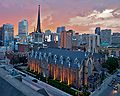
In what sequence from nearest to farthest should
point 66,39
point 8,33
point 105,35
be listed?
point 66,39 < point 105,35 < point 8,33

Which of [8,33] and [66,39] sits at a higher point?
[8,33]

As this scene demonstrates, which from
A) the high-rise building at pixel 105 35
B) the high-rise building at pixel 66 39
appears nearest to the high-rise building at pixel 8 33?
the high-rise building at pixel 66 39

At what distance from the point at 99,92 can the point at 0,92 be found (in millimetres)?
21471

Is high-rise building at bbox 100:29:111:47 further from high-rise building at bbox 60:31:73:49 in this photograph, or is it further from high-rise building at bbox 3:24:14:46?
high-rise building at bbox 3:24:14:46

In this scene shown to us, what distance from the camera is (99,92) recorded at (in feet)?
127

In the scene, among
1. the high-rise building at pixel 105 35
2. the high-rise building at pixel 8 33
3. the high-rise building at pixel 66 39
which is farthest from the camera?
the high-rise building at pixel 8 33

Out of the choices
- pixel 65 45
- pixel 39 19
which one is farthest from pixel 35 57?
pixel 65 45

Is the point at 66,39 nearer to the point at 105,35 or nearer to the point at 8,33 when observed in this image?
the point at 105,35

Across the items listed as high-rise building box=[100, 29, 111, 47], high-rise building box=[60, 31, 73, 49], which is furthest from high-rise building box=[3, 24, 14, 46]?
high-rise building box=[100, 29, 111, 47]

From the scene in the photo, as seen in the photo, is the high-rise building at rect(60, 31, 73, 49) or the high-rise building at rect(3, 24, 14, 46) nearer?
the high-rise building at rect(60, 31, 73, 49)

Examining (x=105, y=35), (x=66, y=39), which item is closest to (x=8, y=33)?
(x=105, y=35)

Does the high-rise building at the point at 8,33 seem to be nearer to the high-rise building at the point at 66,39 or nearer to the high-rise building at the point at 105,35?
the high-rise building at the point at 66,39

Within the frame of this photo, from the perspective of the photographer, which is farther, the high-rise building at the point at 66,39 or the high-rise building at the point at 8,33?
the high-rise building at the point at 8,33

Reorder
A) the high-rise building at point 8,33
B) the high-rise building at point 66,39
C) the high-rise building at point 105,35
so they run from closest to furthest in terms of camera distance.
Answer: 1. the high-rise building at point 66,39
2. the high-rise building at point 105,35
3. the high-rise building at point 8,33
